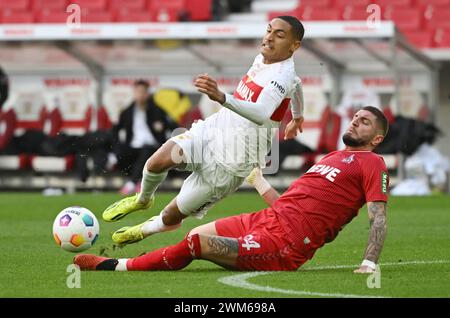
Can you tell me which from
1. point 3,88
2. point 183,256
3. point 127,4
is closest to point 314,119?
point 127,4

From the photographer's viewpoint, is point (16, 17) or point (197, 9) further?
point (16, 17)

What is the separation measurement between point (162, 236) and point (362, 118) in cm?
448

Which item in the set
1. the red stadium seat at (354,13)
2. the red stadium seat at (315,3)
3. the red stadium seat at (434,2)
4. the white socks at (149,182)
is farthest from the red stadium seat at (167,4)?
the white socks at (149,182)

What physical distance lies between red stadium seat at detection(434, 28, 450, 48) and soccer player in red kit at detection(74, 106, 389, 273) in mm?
15771

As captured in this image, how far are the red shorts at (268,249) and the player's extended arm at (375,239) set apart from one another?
506 mm

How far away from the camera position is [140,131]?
21094mm

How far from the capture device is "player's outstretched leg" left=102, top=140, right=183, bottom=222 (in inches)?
366

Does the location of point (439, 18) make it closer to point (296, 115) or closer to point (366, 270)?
point (296, 115)

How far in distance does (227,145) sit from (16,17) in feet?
57.0

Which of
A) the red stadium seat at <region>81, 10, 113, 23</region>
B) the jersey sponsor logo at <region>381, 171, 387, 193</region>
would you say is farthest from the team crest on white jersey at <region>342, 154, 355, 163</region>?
the red stadium seat at <region>81, 10, 113, 23</region>

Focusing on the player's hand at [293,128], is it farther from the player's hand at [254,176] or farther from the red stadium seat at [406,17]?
the red stadium seat at [406,17]

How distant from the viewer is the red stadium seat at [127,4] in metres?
26.1
